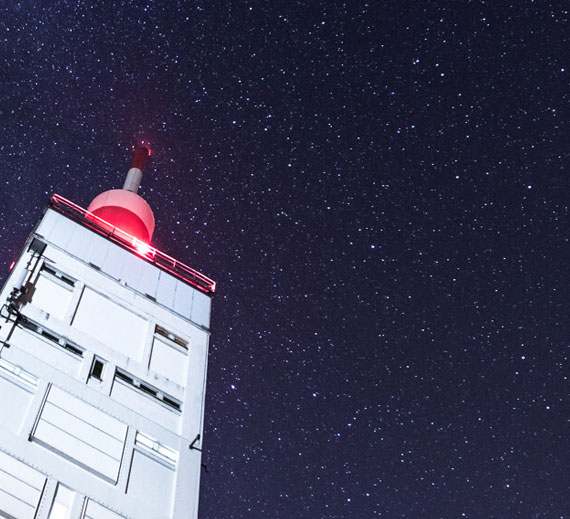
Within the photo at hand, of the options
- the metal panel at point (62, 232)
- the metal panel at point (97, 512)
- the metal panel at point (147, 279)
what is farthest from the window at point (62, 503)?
the metal panel at point (62, 232)

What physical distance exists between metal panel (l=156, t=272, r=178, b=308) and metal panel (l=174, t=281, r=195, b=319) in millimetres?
155

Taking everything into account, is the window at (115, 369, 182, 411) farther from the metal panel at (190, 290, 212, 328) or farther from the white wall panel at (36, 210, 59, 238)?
the white wall panel at (36, 210, 59, 238)

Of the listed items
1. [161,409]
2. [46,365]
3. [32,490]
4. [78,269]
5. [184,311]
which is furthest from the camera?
[184,311]

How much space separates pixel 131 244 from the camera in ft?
87.7

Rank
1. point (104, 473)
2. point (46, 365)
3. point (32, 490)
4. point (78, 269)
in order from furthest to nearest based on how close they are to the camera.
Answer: point (78, 269) < point (46, 365) < point (104, 473) < point (32, 490)

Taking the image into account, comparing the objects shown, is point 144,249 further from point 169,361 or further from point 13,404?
point 13,404

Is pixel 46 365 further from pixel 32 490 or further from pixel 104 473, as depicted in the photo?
pixel 32 490

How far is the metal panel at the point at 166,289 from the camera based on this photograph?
24.5 m

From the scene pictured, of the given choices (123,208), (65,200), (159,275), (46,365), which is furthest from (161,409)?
(123,208)

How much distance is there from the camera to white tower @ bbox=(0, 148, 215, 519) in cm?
1389

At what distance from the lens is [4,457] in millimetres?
13188

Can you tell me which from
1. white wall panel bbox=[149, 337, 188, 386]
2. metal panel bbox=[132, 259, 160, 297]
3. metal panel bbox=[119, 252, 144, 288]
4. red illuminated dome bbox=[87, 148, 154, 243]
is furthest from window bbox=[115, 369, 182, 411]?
red illuminated dome bbox=[87, 148, 154, 243]

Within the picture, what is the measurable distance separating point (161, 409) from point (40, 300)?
469 centimetres

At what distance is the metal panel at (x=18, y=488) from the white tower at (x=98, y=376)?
0.03 m
